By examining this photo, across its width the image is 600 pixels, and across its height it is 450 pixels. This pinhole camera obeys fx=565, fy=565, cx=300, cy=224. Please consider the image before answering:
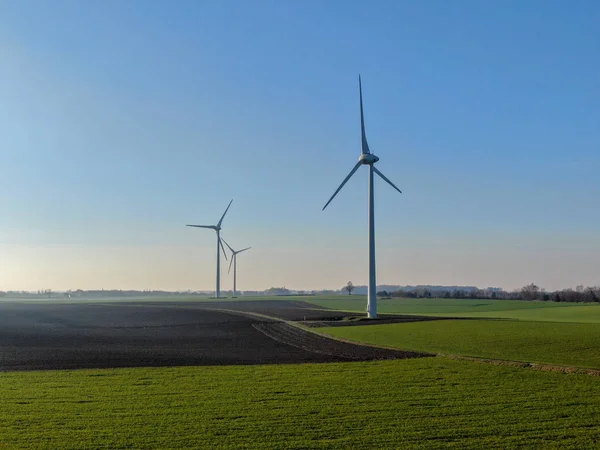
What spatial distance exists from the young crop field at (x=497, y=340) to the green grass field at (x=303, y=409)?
5332mm

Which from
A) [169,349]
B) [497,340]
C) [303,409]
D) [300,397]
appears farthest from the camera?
[497,340]

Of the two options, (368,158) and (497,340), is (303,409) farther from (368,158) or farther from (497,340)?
(368,158)

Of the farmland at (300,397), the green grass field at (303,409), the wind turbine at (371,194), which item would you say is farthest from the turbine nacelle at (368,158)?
the green grass field at (303,409)

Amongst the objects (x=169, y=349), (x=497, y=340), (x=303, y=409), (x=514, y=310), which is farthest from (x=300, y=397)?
(x=514, y=310)

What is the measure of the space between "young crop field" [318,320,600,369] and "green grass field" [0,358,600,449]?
5.33m

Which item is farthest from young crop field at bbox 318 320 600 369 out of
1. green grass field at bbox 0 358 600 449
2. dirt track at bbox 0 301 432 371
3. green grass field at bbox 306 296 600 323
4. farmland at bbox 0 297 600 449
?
green grass field at bbox 306 296 600 323

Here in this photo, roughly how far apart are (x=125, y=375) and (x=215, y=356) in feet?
27.9

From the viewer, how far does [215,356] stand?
1282 inches

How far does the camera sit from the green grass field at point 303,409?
13.9 meters

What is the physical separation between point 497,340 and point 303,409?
932 inches

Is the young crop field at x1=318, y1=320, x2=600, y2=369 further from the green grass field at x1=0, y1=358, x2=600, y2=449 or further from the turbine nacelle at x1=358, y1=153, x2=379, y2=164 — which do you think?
the turbine nacelle at x1=358, y1=153, x2=379, y2=164

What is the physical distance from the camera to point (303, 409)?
17.2 metres

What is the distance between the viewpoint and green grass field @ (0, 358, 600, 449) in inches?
547

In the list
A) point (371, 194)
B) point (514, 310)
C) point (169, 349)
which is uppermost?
point (371, 194)
